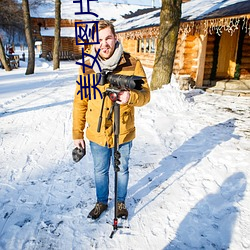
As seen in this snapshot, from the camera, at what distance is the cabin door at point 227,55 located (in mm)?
10727

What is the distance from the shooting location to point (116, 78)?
5.48 feet

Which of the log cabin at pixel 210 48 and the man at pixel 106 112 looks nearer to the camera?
the man at pixel 106 112

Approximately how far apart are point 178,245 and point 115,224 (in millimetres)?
639

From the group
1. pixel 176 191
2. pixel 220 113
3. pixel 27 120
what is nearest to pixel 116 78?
pixel 176 191

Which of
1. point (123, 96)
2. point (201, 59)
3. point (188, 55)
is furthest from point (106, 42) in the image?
point (188, 55)

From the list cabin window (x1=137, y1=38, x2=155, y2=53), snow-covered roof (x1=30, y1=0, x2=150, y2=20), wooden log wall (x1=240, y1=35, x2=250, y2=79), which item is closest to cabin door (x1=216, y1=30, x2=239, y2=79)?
wooden log wall (x1=240, y1=35, x2=250, y2=79)

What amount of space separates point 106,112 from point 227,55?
11.0 m

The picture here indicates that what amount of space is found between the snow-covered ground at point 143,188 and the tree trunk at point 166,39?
2.14 meters

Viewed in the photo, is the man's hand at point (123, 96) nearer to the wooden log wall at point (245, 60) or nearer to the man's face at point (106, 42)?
the man's face at point (106, 42)

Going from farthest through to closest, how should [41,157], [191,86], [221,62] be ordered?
[221,62], [191,86], [41,157]

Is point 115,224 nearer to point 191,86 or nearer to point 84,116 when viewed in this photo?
point 84,116

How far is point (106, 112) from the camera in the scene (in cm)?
204

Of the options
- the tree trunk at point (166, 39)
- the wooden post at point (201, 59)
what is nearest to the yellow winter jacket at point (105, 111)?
the tree trunk at point (166, 39)

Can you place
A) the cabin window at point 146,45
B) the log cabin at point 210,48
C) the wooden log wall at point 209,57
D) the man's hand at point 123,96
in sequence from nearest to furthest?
the man's hand at point 123,96 < the log cabin at point 210,48 < the wooden log wall at point 209,57 < the cabin window at point 146,45
